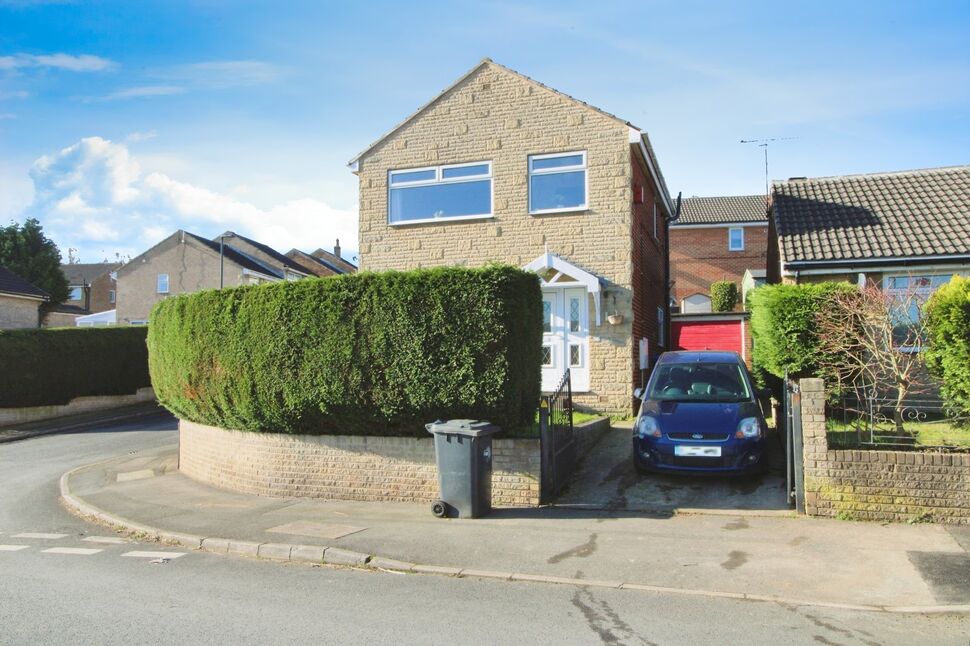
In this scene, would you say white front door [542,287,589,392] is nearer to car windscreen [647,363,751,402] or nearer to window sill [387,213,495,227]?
window sill [387,213,495,227]

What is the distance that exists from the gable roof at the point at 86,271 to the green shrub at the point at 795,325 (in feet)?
256

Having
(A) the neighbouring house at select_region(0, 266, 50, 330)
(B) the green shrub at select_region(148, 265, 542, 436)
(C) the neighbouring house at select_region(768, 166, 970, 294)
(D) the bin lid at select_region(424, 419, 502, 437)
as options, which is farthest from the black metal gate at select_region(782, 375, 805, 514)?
(A) the neighbouring house at select_region(0, 266, 50, 330)

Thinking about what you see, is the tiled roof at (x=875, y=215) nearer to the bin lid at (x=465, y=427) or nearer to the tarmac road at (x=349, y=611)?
the bin lid at (x=465, y=427)

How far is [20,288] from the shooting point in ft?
107

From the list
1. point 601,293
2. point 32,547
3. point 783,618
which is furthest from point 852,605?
point 601,293

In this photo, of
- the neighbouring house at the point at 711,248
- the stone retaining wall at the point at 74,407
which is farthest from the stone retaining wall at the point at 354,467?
the neighbouring house at the point at 711,248

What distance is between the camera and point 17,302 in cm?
3241

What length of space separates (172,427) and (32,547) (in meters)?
12.6

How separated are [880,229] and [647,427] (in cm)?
919

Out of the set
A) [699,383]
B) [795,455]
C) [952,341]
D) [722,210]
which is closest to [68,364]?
[699,383]

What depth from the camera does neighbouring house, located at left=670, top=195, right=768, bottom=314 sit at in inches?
1505

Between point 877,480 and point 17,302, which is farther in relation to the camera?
point 17,302

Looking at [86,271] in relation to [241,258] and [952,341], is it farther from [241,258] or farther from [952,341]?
[952,341]

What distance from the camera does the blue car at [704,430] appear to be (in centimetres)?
909
